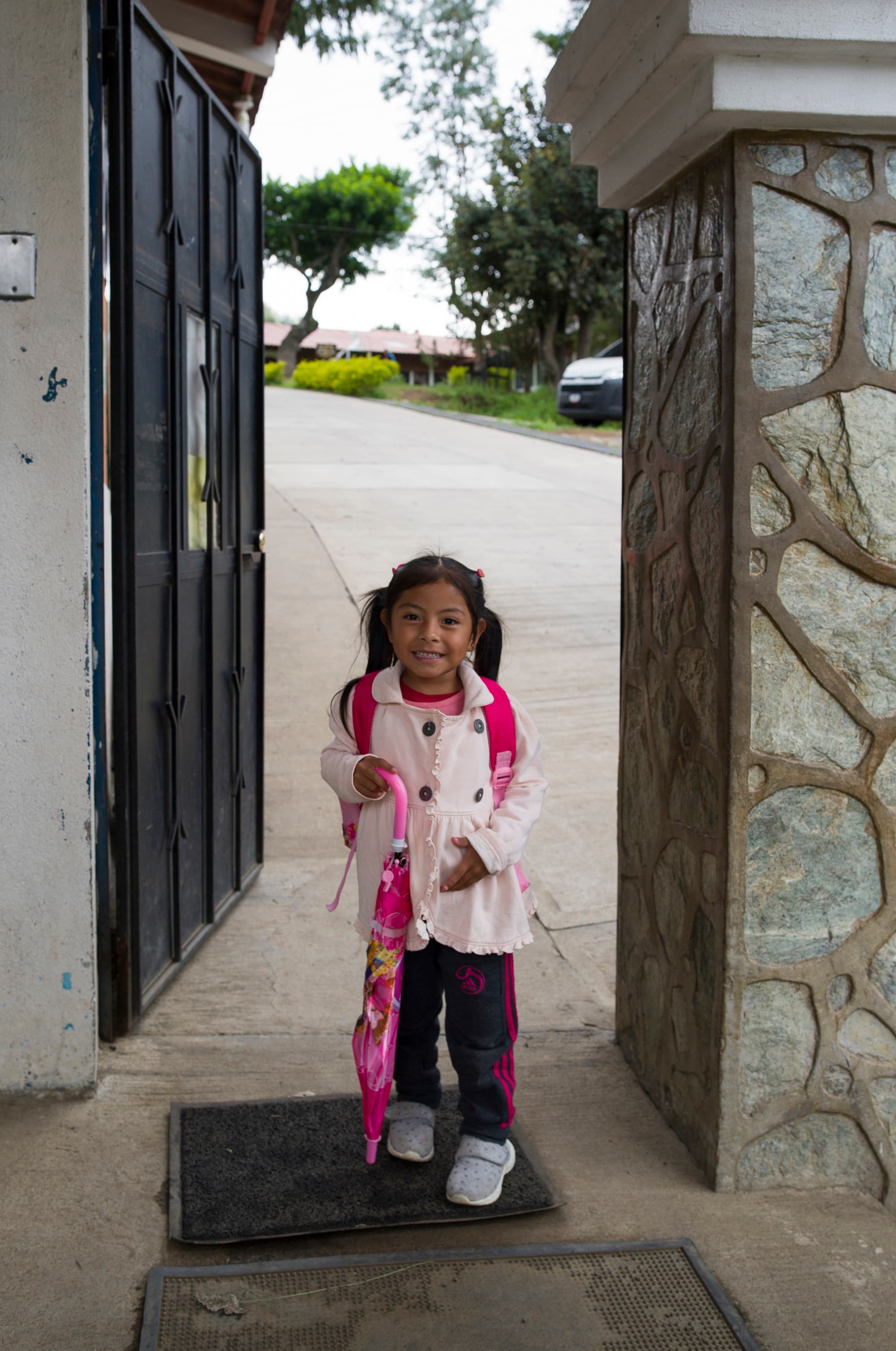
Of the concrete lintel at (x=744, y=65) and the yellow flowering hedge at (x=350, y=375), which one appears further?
the yellow flowering hedge at (x=350, y=375)

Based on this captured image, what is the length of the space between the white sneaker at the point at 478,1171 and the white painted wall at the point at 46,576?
3.17ft

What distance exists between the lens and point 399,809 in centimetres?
243

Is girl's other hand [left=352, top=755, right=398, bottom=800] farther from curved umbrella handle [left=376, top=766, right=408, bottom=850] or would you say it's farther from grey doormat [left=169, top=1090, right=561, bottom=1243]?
grey doormat [left=169, top=1090, right=561, bottom=1243]

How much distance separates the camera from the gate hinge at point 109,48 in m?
2.96

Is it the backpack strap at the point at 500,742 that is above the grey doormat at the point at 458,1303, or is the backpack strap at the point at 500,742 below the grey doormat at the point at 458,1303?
above

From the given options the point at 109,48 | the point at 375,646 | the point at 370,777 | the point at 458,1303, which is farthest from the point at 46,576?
the point at 458,1303

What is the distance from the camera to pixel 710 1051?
2.60 metres

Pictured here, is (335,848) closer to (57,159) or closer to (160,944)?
(160,944)

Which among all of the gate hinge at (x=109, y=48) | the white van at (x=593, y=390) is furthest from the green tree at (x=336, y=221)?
the gate hinge at (x=109, y=48)

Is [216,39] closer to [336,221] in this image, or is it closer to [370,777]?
[370,777]

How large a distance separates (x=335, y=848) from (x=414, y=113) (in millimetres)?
30512

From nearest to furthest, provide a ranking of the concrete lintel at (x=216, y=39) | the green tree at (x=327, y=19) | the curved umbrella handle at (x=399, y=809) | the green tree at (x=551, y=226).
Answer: the curved umbrella handle at (x=399, y=809) < the concrete lintel at (x=216, y=39) < the green tree at (x=327, y=19) < the green tree at (x=551, y=226)

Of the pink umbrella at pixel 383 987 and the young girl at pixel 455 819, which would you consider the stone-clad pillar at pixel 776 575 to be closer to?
the young girl at pixel 455 819

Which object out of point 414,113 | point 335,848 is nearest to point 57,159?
point 335,848
